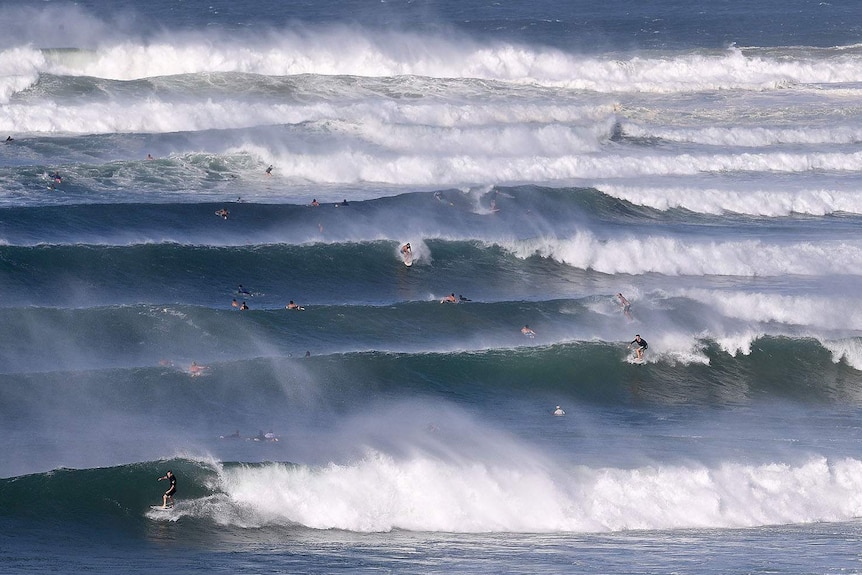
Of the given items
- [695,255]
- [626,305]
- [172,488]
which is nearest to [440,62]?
[695,255]

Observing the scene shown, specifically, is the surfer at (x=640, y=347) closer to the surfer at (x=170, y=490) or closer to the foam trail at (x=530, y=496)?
the foam trail at (x=530, y=496)

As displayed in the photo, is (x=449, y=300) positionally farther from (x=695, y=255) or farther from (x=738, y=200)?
(x=738, y=200)

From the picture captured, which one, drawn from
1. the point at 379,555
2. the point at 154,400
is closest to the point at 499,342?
the point at 154,400

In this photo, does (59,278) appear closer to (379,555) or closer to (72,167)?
(72,167)

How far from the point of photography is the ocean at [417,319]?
17500 millimetres

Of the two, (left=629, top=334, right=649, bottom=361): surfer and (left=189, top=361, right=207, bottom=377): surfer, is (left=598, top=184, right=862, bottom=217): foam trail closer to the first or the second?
(left=629, top=334, right=649, bottom=361): surfer

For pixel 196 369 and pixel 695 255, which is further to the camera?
pixel 695 255

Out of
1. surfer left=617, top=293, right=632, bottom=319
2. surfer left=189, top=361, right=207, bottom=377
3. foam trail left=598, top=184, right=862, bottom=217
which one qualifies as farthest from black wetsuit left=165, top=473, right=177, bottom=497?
foam trail left=598, top=184, right=862, bottom=217

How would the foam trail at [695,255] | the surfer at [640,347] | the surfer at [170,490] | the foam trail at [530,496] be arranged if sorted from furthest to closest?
the foam trail at [695,255], the surfer at [640,347], the foam trail at [530,496], the surfer at [170,490]

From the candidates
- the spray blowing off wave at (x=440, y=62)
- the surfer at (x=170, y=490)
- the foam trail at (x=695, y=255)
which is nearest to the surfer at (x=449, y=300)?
the foam trail at (x=695, y=255)

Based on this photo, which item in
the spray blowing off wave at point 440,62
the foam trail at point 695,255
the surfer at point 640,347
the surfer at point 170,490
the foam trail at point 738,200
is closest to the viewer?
the surfer at point 170,490

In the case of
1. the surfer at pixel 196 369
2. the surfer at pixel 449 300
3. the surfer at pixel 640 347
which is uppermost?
the surfer at pixel 449 300

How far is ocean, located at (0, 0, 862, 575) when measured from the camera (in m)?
17.5

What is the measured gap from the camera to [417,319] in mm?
25672
